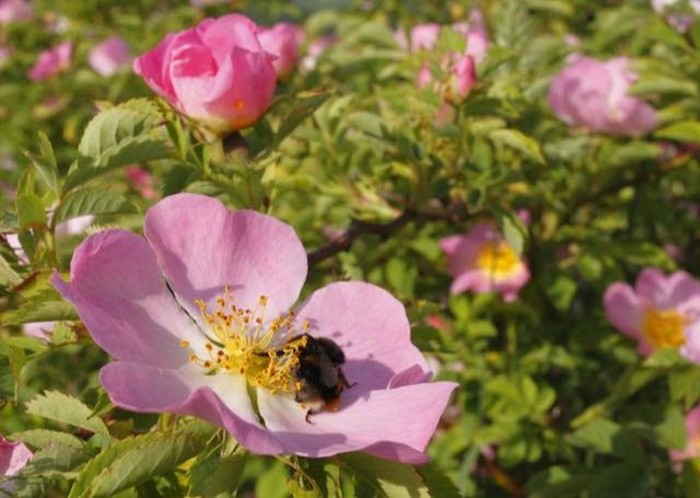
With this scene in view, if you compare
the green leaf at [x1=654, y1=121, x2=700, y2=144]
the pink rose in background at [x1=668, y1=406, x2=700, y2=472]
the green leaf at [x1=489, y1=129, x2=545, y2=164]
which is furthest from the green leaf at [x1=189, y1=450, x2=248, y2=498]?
the green leaf at [x1=654, y1=121, x2=700, y2=144]

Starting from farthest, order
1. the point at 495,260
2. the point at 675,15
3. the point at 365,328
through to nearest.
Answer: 1. the point at 675,15
2. the point at 495,260
3. the point at 365,328

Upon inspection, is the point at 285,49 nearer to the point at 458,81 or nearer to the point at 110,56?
the point at 458,81

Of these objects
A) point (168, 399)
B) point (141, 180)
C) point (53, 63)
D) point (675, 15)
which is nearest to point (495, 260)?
point (675, 15)

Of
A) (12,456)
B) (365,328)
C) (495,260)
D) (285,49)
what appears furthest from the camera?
(285,49)

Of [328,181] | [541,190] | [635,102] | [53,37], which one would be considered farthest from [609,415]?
[53,37]

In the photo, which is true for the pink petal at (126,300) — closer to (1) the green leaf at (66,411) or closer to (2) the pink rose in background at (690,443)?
(1) the green leaf at (66,411)

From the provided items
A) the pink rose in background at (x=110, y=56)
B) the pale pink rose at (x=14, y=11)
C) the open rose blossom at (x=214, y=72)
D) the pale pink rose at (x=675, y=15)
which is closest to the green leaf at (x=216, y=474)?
the open rose blossom at (x=214, y=72)
